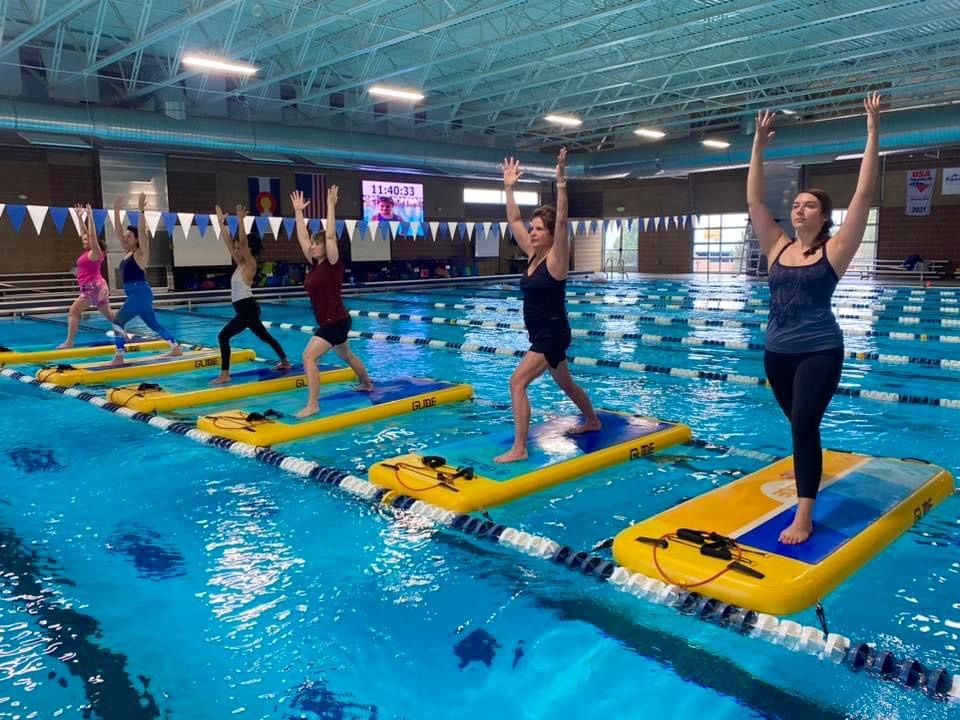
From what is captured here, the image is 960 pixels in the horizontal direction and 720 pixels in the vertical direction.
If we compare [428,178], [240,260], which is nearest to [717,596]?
[240,260]

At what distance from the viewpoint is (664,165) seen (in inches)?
927

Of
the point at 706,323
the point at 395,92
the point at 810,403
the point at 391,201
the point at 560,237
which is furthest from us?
the point at 391,201

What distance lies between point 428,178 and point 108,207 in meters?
11.5

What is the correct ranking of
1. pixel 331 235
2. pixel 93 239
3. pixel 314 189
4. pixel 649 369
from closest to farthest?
pixel 331 235 < pixel 649 369 < pixel 93 239 < pixel 314 189

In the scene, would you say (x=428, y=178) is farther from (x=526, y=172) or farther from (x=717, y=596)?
(x=717, y=596)

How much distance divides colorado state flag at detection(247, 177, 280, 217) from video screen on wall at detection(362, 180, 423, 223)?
2.92m

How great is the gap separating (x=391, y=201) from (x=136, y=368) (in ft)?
58.8

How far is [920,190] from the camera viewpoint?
24312 mm

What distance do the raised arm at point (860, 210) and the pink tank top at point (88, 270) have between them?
8.94 meters

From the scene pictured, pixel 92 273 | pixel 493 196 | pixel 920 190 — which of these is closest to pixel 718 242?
pixel 920 190

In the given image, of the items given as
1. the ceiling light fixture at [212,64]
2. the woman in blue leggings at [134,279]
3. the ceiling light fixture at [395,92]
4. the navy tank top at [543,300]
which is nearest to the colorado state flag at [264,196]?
the ceiling light fixture at [395,92]

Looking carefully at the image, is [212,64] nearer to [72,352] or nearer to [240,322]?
[72,352]

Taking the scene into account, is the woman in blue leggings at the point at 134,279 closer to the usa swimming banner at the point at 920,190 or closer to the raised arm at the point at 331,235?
the raised arm at the point at 331,235

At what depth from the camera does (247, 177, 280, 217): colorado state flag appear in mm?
22797
